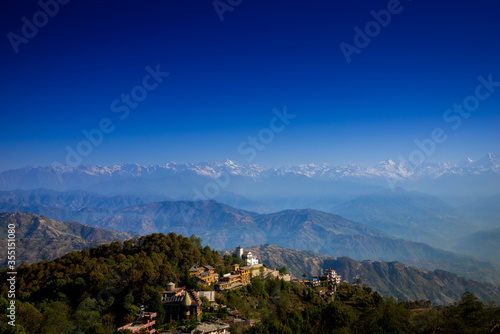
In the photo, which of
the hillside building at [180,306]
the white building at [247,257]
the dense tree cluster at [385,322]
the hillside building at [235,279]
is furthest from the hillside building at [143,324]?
the white building at [247,257]

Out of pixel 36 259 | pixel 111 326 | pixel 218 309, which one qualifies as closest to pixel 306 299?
pixel 218 309

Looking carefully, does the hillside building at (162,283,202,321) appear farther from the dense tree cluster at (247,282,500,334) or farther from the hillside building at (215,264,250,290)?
the hillside building at (215,264,250,290)

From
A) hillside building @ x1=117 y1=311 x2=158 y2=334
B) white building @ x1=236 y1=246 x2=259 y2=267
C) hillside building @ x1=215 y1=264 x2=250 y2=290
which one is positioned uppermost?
white building @ x1=236 y1=246 x2=259 y2=267

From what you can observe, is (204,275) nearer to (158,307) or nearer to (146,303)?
(146,303)

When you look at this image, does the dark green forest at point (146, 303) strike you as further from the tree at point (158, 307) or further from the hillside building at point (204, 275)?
the hillside building at point (204, 275)

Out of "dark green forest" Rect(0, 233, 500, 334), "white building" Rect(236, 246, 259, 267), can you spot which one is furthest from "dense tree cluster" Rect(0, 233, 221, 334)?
"white building" Rect(236, 246, 259, 267)

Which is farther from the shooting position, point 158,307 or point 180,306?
point 180,306

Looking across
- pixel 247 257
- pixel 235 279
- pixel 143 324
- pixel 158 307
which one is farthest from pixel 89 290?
pixel 247 257

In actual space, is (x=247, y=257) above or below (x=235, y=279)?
above

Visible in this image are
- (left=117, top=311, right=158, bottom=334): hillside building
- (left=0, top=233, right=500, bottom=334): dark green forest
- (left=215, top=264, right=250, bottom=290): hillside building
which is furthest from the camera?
(left=215, top=264, right=250, bottom=290): hillside building
